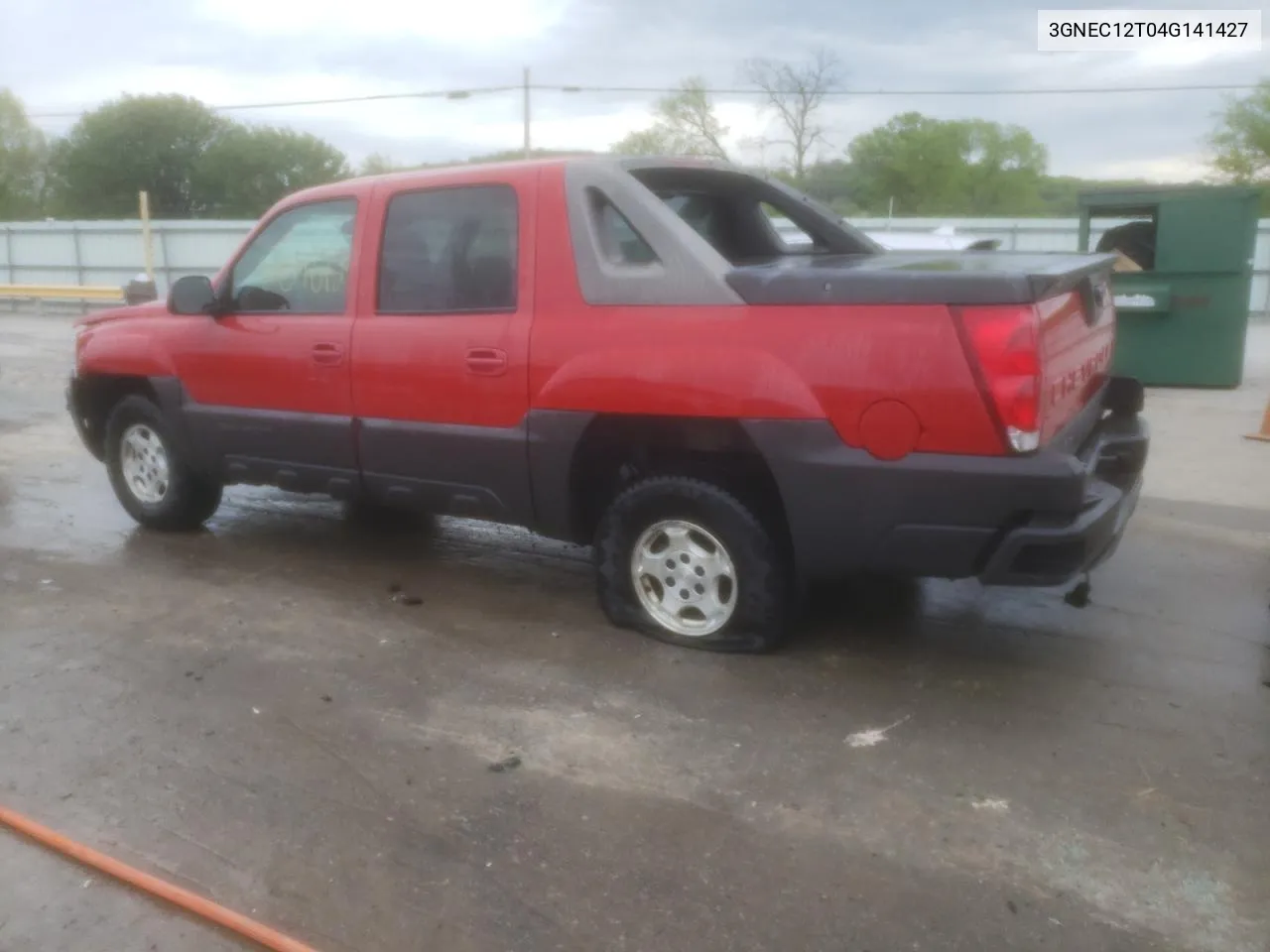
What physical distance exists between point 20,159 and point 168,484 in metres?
63.2

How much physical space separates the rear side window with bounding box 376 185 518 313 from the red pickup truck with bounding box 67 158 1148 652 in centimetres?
1

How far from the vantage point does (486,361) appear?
181 inches

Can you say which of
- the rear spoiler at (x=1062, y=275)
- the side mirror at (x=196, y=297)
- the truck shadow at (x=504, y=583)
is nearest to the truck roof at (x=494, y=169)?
the side mirror at (x=196, y=297)

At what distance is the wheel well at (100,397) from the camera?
243 inches

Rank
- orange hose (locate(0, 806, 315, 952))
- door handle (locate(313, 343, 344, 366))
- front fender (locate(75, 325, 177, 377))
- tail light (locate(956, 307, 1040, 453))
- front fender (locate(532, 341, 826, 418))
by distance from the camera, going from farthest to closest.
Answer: front fender (locate(75, 325, 177, 377))
door handle (locate(313, 343, 344, 366))
front fender (locate(532, 341, 826, 418))
tail light (locate(956, 307, 1040, 453))
orange hose (locate(0, 806, 315, 952))

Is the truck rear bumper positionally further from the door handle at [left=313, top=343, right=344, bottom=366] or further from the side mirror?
the side mirror

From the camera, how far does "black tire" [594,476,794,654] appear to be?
13.7ft

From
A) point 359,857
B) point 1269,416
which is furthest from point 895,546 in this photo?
point 1269,416

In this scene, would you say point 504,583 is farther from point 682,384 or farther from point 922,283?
point 922,283

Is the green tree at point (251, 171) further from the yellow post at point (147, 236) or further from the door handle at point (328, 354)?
the door handle at point (328, 354)

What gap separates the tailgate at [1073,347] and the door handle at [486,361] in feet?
6.78

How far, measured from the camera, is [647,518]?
441cm

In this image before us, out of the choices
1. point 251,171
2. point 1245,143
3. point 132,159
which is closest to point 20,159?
point 132,159

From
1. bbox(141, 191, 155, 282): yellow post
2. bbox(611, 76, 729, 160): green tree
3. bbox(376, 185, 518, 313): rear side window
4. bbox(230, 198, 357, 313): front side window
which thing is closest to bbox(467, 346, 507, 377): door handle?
bbox(376, 185, 518, 313): rear side window
